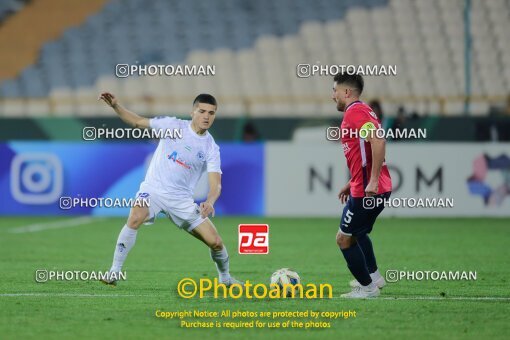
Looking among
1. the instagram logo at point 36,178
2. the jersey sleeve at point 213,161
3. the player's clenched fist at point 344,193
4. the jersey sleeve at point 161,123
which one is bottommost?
the player's clenched fist at point 344,193

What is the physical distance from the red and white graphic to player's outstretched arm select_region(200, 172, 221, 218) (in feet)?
2.54

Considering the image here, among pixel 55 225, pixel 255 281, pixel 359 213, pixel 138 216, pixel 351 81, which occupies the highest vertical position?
pixel 55 225

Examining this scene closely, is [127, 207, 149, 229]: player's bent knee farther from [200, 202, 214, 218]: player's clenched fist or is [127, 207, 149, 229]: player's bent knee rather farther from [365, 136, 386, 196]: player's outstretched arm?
[365, 136, 386, 196]: player's outstretched arm

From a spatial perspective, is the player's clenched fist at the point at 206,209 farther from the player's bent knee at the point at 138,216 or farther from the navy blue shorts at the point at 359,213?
the navy blue shorts at the point at 359,213

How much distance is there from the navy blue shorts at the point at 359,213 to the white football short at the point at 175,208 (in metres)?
1.45

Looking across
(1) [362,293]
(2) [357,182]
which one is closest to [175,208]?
(2) [357,182]

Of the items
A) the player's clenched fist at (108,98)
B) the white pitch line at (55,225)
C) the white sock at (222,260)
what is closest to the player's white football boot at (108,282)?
the white sock at (222,260)

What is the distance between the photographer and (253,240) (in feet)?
40.3

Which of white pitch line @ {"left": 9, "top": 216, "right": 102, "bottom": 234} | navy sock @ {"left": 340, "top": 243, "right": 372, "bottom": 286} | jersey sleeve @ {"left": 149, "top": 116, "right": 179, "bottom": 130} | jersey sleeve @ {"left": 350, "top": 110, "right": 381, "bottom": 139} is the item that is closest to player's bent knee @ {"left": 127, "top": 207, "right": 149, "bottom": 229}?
jersey sleeve @ {"left": 149, "top": 116, "right": 179, "bottom": 130}

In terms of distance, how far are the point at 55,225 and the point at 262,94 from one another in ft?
33.0

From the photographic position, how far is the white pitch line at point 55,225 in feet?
57.5

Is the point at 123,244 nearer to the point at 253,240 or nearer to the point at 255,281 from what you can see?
the point at 255,281

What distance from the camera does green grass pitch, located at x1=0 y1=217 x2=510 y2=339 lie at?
26.8 ft

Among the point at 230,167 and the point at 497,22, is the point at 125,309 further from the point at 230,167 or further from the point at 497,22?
the point at 497,22
